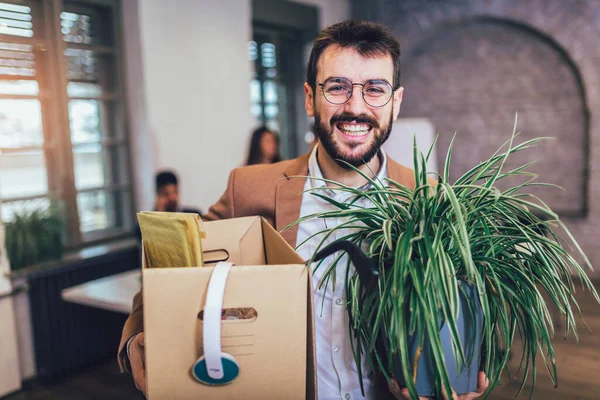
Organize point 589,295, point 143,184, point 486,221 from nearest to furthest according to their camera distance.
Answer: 1. point 486,221
2. point 143,184
3. point 589,295

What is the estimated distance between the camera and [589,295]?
16.1 ft

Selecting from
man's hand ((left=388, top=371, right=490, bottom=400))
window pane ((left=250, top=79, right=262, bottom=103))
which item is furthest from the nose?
window pane ((left=250, top=79, right=262, bottom=103))

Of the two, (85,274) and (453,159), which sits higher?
(453,159)

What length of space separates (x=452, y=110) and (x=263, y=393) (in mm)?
5708

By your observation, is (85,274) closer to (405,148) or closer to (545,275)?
(405,148)

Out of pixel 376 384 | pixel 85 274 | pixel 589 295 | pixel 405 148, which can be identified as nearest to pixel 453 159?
pixel 589 295

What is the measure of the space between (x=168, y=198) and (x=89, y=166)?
78 cm

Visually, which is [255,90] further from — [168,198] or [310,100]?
[310,100]

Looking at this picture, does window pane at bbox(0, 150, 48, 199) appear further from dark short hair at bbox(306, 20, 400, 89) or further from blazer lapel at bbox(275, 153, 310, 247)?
dark short hair at bbox(306, 20, 400, 89)

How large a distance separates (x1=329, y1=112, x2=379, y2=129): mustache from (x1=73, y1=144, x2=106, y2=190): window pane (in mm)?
3024

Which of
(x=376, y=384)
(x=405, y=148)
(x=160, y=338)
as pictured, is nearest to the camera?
(x=160, y=338)

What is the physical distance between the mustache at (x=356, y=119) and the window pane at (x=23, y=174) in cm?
287

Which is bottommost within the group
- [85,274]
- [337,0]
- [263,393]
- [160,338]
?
[85,274]

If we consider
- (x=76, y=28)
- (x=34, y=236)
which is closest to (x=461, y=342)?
(x=34, y=236)
